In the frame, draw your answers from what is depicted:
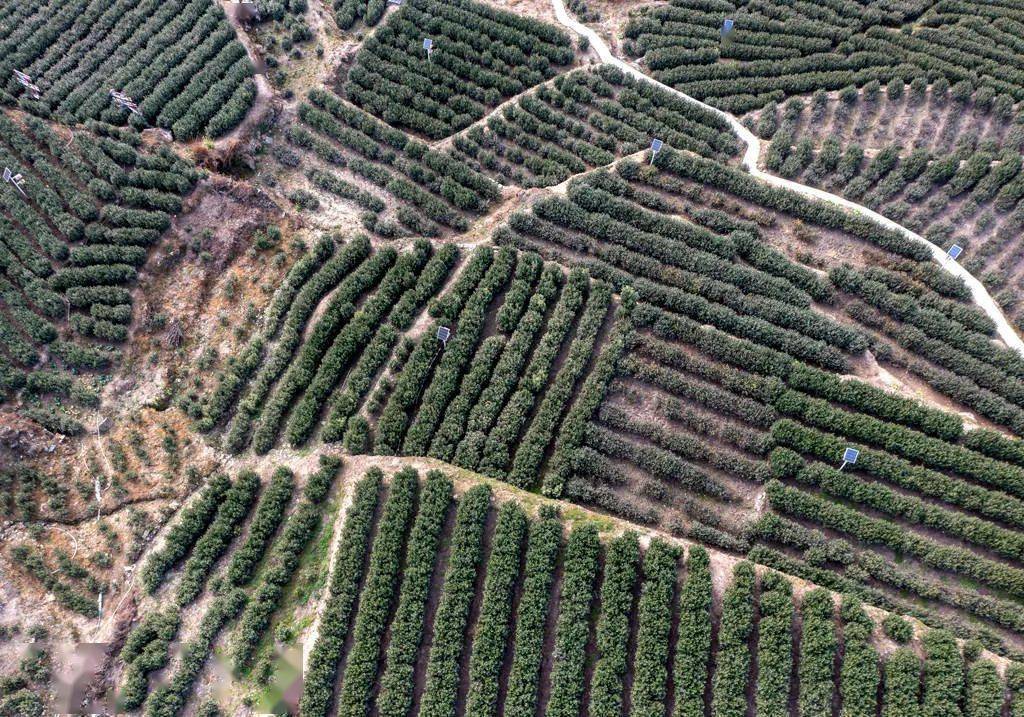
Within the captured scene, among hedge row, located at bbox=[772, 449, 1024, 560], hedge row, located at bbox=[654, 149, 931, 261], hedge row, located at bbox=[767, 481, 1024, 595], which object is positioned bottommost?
hedge row, located at bbox=[767, 481, 1024, 595]

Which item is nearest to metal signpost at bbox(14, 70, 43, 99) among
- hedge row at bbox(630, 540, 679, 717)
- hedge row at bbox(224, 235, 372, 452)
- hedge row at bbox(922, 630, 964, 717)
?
hedge row at bbox(224, 235, 372, 452)

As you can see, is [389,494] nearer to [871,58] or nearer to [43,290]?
[43,290]

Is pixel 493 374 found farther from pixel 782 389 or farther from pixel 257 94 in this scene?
pixel 257 94

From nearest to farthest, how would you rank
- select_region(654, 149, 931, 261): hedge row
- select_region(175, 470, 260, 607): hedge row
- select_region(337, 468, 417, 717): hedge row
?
select_region(337, 468, 417, 717): hedge row → select_region(175, 470, 260, 607): hedge row → select_region(654, 149, 931, 261): hedge row

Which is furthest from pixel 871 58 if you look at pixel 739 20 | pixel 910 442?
pixel 910 442

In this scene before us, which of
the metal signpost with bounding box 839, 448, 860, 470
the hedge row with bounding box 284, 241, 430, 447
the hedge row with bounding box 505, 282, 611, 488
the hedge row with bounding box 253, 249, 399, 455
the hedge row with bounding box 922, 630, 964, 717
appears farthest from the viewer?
the hedge row with bounding box 253, 249, 399, 455

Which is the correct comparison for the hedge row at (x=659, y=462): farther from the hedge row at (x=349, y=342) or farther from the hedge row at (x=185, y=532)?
the hedge row at (x=185, y=532)

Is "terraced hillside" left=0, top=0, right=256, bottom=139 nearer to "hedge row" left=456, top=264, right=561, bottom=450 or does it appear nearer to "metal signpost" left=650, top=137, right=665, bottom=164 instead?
"hedge row" left=456, top=264, right=561, bottom=450

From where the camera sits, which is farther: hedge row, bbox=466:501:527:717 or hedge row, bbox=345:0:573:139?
hedge row, bbox=345:0:573:139
